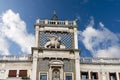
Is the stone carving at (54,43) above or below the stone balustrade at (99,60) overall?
above

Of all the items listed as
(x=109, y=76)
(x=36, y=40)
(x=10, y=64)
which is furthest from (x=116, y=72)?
(x=10, y=64)

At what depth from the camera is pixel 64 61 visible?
4900 centimetres

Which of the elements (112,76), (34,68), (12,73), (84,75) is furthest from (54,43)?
(112,76)

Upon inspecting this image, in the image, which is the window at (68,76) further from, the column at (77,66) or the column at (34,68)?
the column at (34,68)

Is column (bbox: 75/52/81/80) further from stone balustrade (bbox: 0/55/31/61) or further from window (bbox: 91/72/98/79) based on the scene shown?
stone balustrade (bbox: 0/55/31/61)

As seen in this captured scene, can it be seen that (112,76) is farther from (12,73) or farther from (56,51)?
(12,73)

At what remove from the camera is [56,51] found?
1950 inches

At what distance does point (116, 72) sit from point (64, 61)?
10156mm

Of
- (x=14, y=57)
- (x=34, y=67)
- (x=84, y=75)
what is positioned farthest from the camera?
(x=84, y=75)

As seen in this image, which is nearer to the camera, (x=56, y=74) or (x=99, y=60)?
Result: (x=56, y=74)

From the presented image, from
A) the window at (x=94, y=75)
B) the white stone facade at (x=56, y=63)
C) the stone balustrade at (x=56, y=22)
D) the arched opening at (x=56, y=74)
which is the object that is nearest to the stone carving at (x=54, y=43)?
the white stone facade at (x=56, y=63)

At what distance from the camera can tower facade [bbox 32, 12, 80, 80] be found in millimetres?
47625

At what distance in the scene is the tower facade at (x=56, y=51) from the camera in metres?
47.6

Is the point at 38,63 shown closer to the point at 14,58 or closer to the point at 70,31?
the point at 14,58
